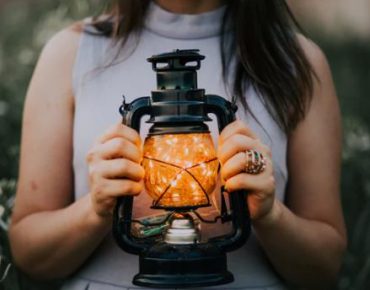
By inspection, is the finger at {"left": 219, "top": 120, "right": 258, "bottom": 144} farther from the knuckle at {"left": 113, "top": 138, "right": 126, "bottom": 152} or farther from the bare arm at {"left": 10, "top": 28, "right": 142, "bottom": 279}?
the bare arm at {"left": 10, "top": 28, "right": 142, "bottom": 279}

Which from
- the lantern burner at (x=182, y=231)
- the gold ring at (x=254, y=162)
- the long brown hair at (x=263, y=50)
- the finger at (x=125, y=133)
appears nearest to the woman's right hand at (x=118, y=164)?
the finger at (x=125, y=133)

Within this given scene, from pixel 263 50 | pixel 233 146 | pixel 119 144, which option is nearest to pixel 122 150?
pixel 119 144

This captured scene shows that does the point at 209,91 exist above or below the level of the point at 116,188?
above

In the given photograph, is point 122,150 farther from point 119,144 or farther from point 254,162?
point 254,162

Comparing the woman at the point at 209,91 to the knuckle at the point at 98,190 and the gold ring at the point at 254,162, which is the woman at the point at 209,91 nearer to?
the knuckle at the point at 98,190

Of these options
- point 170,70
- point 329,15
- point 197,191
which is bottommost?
point 197,191

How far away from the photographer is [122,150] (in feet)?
7.45

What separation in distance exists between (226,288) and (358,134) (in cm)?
212

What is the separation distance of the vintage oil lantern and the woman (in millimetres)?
543

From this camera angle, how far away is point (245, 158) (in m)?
2.29

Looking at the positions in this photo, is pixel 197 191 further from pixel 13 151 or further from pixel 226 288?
pixel 13 151

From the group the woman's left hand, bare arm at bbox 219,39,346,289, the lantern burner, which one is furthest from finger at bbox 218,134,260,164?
bare arm at bbox 219,39,346,289

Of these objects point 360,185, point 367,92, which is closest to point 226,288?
point 360,185

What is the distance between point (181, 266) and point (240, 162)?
27cm
